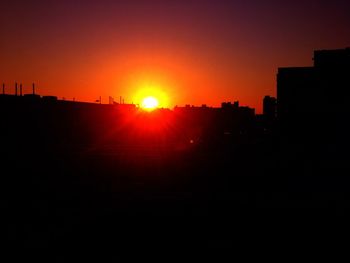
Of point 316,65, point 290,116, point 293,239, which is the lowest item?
point 293,239

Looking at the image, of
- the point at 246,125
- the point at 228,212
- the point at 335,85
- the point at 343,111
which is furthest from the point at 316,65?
the point at 246,125

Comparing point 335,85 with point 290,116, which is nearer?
point 335,85

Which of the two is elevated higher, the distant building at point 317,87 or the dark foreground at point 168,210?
the distant building at point 317,87

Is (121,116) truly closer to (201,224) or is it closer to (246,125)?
(246,125)

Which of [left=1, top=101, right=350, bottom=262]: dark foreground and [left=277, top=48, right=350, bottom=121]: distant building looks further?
[left=277, top=48, right=350, bottom=121]: distant building

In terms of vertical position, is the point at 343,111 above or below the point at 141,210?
above

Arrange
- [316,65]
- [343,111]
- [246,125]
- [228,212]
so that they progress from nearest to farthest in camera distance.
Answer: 1. [228,212]
2. [343,111]
3. [316,65]
4. [246,125]

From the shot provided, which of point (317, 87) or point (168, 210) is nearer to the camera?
point (168, 210)

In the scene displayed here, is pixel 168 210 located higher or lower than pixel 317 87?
lower

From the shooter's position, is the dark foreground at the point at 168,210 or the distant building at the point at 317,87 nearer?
the dark foreground at the point at 168,210

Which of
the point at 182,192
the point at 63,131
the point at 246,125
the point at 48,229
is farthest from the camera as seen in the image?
the point at 246,125

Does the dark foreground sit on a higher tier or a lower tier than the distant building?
lower

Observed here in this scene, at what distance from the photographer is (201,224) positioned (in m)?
9.56

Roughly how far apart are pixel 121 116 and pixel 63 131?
46.4 ft
